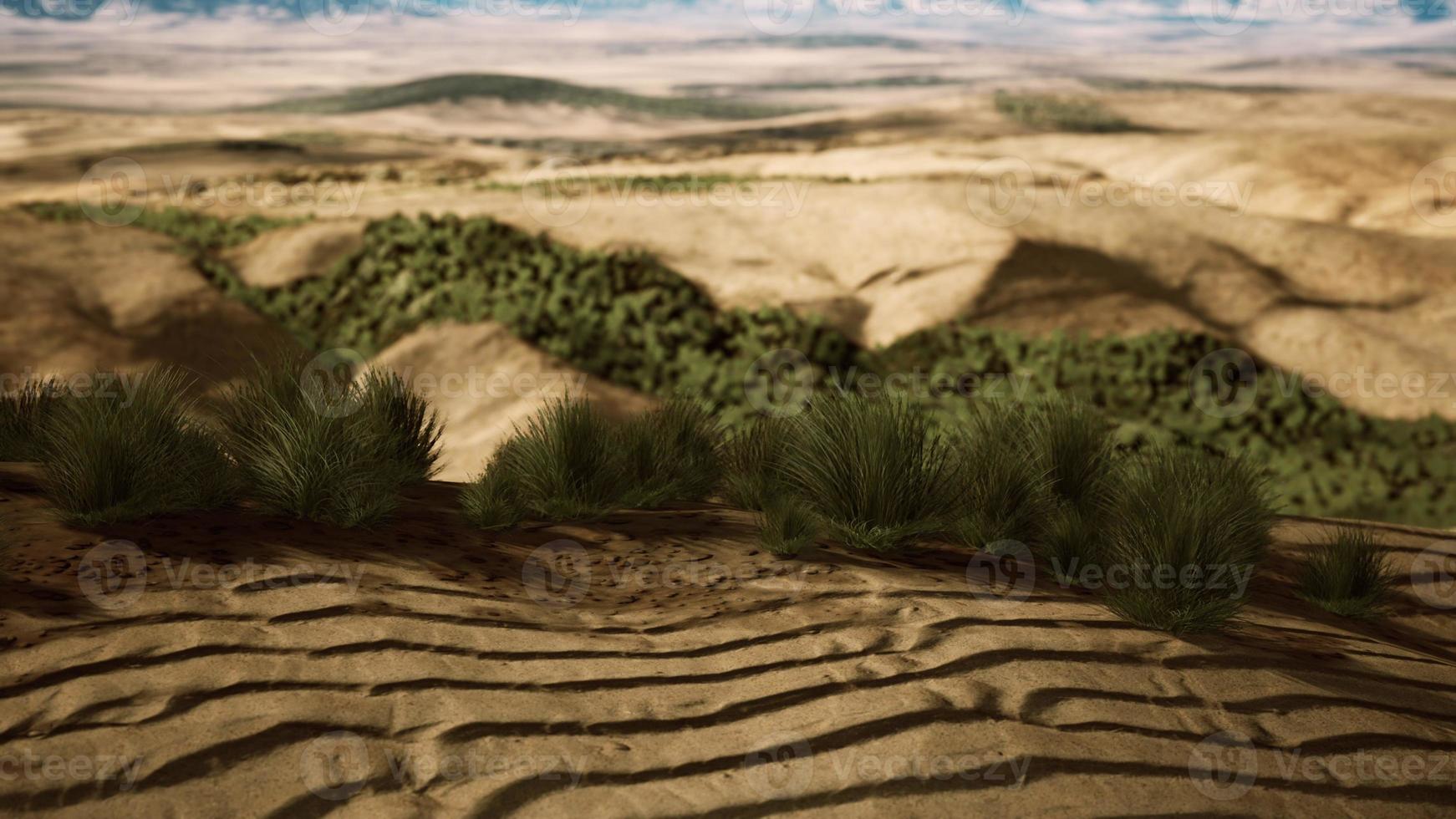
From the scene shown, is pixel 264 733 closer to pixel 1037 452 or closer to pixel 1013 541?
pixel 1013 541

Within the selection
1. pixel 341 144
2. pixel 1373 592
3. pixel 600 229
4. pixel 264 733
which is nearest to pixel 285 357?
pixel 264 733

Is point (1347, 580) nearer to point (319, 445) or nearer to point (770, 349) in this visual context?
point (319, 445)

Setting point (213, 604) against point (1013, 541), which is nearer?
point (213, 604)

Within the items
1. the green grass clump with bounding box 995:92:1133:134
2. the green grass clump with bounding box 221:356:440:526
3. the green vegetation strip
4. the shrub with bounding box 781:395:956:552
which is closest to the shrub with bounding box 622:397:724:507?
the shrub with bounding box 781:395:956:552

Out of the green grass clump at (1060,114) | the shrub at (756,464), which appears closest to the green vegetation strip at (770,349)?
the shrub at (756,464)

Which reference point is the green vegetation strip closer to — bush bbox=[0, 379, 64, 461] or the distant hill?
bush bbox=[0, 379, 64, 461]

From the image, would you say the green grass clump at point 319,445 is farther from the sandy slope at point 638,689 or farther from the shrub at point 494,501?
the shrub at point 494,501

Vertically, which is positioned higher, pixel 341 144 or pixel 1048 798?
pixel 341 144
